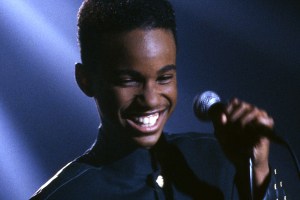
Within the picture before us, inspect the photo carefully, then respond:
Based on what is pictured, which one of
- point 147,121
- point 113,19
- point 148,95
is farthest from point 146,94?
point 113,19

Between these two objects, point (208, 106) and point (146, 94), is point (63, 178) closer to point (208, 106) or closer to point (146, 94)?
point (146, 94)

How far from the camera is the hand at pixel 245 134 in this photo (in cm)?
119

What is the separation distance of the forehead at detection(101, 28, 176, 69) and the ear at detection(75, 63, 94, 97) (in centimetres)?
17

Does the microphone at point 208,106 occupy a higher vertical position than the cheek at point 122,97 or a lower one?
lower

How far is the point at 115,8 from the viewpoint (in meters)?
1.40

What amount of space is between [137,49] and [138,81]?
99mm

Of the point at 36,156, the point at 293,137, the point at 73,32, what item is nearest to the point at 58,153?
the point at 36,156

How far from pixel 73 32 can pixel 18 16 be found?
0.41m

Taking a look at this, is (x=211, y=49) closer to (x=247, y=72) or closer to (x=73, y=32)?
(x=247, y=72)

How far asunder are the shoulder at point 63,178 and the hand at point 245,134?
1.67 ft

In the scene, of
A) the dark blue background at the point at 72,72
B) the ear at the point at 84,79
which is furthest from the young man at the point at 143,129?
the dark blue background at the point at 72,72

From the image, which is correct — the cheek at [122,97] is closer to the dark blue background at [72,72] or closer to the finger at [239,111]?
the finger at [239,111]

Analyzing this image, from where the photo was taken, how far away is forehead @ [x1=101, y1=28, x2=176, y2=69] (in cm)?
129

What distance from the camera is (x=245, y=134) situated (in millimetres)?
Result: 1263
